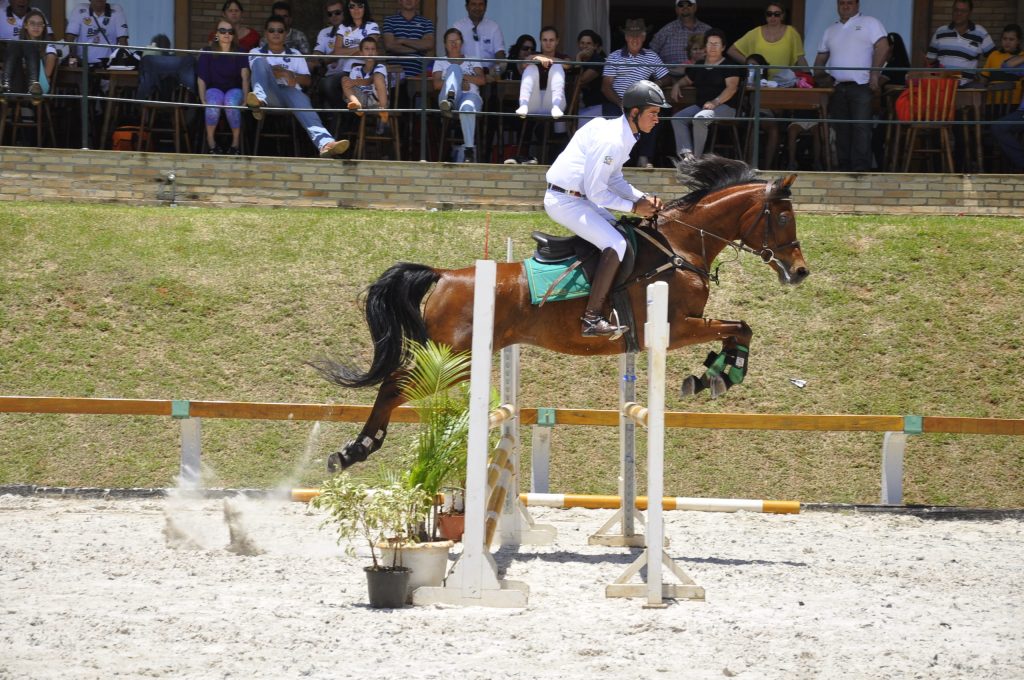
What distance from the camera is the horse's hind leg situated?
8.35 meters

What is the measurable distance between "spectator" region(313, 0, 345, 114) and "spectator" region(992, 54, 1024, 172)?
7511 millimetres

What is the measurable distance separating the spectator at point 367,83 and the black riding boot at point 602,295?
21.6 feet

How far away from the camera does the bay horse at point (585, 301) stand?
8367mm

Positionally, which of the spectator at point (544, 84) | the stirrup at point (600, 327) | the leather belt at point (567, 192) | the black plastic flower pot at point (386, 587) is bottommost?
the black plastic flower pot at point (386, 587)

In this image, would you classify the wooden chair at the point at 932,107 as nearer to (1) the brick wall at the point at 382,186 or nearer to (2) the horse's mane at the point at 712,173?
(1) the brick wall at the point at 382,186

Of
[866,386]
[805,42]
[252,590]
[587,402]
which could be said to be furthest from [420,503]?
[805,42]

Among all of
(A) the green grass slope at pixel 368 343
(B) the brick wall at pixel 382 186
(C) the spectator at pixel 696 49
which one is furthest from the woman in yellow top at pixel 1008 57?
(C) the spectator at pixel 696 49

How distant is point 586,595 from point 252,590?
1.77m

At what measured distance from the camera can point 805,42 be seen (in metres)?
16.5

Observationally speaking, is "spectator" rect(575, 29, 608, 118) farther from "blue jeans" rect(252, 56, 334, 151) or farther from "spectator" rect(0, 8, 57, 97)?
"spectator" rect(0, 8, 57, 97)

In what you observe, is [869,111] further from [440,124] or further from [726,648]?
[726,648]

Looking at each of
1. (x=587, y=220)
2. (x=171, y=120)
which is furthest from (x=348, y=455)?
(x=171, y=120)

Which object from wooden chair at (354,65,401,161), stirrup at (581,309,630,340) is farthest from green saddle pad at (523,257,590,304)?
wooden chair at (354,65,401,161)

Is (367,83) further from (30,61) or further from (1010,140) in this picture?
(1010,140)
